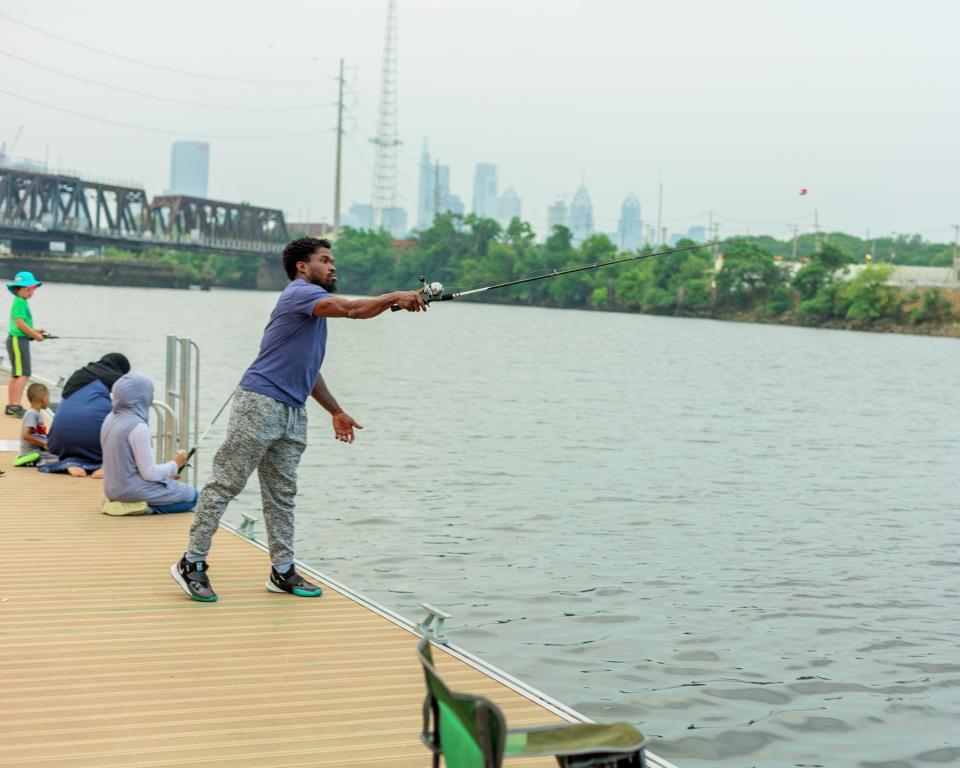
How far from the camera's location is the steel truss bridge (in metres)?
113

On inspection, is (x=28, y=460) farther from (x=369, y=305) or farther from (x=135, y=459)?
(x=369, y=305)

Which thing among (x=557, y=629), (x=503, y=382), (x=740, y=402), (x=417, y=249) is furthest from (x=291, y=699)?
(x=417, y=249)

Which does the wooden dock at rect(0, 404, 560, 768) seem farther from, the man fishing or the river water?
the river water

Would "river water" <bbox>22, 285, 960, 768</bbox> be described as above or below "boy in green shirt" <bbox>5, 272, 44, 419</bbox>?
below

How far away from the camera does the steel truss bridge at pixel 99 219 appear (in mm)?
113250

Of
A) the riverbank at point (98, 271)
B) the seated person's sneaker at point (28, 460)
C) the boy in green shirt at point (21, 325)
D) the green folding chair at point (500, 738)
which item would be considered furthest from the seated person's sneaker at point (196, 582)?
the riverbank at point (98, 271)

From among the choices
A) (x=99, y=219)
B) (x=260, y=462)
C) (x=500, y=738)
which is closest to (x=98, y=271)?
(x=99, y=219)

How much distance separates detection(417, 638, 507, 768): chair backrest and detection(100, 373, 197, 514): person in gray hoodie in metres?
5.49

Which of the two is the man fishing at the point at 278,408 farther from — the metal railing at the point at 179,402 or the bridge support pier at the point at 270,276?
the bridge support pier at the point at 270,276

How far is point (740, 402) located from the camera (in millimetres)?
31156

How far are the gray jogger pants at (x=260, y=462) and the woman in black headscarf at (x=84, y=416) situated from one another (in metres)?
3.80

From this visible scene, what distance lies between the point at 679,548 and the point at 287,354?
6878mm

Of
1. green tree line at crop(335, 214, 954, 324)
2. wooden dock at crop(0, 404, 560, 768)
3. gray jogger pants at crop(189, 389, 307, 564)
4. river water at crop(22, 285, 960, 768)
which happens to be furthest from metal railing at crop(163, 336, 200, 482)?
green tree line at crop(335, 214, 954, 324)

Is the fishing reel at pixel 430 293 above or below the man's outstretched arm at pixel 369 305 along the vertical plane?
above
